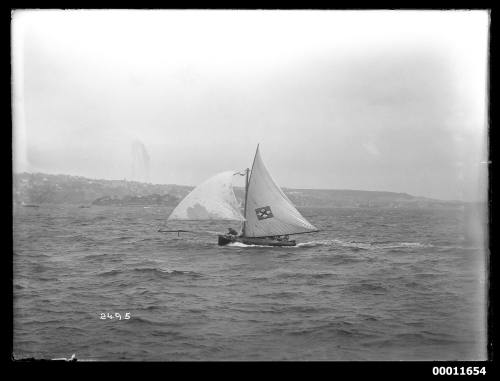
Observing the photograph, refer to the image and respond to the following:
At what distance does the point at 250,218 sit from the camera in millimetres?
9867

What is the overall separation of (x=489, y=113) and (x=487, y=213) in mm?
1485

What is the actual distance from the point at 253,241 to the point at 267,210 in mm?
1366

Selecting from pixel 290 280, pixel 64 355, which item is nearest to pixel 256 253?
pixel 290 280

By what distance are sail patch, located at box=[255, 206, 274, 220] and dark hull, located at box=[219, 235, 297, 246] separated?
57cm

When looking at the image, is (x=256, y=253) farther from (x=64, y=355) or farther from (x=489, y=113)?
(x=489, y=113)

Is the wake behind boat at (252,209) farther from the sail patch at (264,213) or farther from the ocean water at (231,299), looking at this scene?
the ocean water at (231,299)

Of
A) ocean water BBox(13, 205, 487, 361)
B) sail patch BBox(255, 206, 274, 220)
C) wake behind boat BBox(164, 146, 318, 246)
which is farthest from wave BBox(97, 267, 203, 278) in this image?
sail patch BBox(255, 206, 274, 220)

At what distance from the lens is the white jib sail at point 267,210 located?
6.74m

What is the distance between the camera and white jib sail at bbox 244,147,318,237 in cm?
674

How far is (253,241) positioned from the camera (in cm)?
1032

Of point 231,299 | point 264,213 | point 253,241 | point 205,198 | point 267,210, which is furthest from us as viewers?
point 253,241

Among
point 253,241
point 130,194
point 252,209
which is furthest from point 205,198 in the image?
point 253,241

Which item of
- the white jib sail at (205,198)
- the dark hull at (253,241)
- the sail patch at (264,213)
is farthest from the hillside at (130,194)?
the sail patch at (264,213)

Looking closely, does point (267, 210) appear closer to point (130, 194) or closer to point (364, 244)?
point (364, 244)
